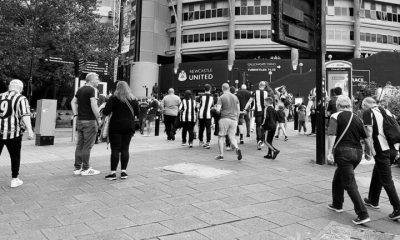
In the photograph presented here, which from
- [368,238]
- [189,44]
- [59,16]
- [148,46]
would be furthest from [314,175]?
[148,46]

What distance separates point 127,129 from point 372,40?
44.4 metres

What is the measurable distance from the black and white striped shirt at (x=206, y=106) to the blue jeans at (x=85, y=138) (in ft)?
14.1

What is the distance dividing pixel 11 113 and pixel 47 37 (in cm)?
1785

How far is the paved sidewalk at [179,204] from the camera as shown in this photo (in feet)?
12.7

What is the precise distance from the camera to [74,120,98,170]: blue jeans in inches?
254

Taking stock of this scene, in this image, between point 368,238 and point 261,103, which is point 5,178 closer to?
point 368,238

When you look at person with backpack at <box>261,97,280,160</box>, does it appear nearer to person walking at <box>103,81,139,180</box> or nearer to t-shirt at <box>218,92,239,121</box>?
t-shirt at <box>218,92,239,121</box>

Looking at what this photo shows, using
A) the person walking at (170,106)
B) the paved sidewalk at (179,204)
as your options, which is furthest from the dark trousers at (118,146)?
the person walking at (170,106)

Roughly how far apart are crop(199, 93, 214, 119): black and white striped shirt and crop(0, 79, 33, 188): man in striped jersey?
5383 mm

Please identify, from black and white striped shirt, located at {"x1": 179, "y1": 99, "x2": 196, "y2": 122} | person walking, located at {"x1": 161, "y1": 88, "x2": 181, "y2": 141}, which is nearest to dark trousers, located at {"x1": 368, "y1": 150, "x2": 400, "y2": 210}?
black and white striped shirt, located at {"x1": 179, "y1": 99, "x2": 196, "y2": 122}

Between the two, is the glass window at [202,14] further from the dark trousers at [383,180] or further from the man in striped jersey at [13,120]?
the dark trousers at [383,180]

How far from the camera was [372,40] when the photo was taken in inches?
1703

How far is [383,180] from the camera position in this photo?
15.2ft

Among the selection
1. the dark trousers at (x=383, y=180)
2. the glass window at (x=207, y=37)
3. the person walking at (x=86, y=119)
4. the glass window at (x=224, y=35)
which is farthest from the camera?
the glass window at (x=207, y=37)
